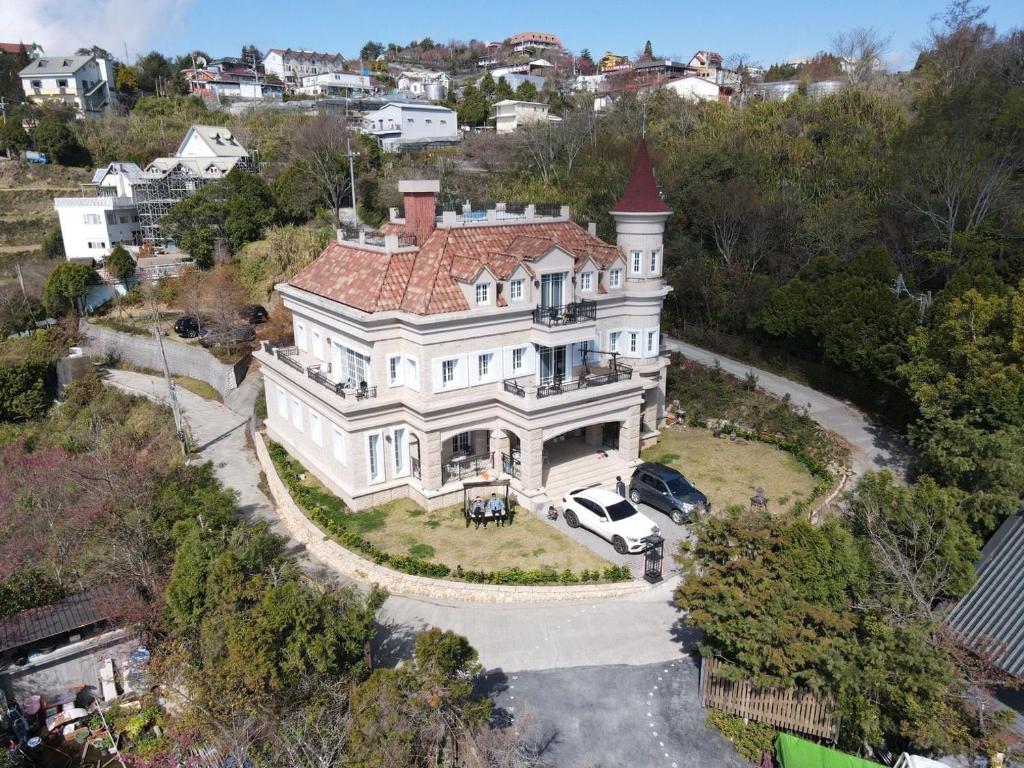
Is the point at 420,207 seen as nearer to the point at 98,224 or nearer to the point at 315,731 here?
the point at 315,731

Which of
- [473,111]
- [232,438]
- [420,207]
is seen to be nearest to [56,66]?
[473,111]

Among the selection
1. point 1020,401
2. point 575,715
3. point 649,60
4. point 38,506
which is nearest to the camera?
point 575,715

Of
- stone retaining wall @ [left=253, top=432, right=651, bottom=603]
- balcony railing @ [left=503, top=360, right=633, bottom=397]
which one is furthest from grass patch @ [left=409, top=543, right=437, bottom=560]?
balcony railing @ [left=503, top=360, right=633, bottom=397]

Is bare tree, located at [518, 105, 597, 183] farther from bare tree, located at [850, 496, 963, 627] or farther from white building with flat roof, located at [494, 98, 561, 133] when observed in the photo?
bare tree, located at [850, 496, 963, 627]

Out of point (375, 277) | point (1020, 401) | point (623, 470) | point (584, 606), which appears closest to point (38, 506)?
point (375, 277)

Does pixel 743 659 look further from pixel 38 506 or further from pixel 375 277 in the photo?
pixel 38 506

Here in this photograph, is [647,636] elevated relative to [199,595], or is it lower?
lower

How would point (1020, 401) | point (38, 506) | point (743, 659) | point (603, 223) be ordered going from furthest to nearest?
1. point (603, 223)
2. point (38, 506)
3. point (1020, 401)
4. point (743, 659)
